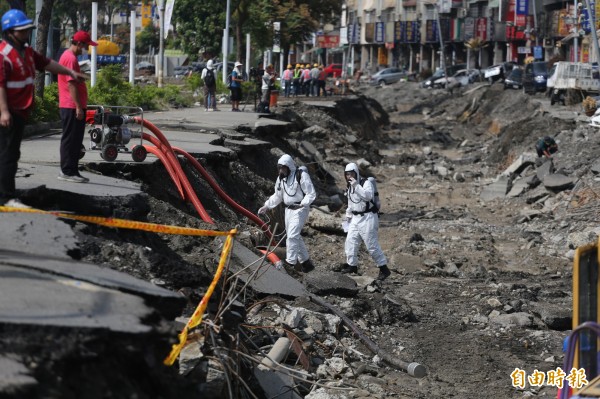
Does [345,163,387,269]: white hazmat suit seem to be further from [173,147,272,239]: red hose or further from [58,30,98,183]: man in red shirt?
[58,30,98,183]: man in red shirt

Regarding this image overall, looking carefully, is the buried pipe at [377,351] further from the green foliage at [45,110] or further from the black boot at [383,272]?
the green foliage at [45,110]

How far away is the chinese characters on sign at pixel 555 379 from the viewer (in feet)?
20.2

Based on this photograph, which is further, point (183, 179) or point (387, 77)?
point (387, 77)

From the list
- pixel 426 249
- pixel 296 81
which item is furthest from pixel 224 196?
pixel 296 81

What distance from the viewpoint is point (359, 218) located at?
1475cm

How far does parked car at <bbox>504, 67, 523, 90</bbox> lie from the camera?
178 ft

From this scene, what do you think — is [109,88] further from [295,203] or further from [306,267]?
[306,267]

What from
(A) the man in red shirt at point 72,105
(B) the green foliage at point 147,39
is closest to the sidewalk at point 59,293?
(A) the man in red shirt at point 72,105

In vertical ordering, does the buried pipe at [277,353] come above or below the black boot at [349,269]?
above

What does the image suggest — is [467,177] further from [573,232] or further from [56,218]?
[56,218]

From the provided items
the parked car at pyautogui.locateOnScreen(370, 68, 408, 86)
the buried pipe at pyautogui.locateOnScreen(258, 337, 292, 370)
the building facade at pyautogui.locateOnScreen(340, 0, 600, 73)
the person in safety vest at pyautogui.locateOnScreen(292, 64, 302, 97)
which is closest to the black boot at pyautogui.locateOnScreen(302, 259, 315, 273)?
the buried pipe at pyautogui.locateOnScreen(258, 337, 292, 370)

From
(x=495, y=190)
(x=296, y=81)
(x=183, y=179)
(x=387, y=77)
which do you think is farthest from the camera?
(x=387, y=77)

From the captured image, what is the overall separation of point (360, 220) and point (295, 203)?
1.03 metres

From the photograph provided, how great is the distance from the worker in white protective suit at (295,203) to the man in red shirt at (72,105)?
11.4 ft
